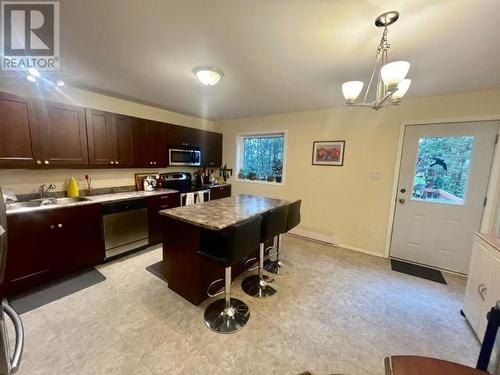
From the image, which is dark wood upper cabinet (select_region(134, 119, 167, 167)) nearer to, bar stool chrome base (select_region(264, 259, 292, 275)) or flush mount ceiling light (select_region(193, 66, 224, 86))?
flush mount ceiling light (select_region(193, 66, 224, 86))

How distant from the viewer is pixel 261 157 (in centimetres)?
455

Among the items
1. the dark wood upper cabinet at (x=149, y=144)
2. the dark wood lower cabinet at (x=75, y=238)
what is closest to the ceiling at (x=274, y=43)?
the dark wood upper cabinet at (x=149, y=144)

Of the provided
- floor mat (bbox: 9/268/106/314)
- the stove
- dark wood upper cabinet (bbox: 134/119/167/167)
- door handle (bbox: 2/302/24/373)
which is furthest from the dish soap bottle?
door handle (bbox: 2/302/24/373)

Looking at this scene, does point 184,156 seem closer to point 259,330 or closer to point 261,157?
point 261,157

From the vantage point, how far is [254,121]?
4.36 metres

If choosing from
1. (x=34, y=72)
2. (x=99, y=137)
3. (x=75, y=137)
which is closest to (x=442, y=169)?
(x=99, y=137)

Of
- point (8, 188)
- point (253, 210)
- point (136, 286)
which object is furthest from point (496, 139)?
point (8, 188)

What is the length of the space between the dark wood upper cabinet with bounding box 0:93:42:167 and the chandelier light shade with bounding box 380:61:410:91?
3.50 m

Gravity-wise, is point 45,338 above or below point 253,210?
below

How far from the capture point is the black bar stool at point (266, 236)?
2.08 metres

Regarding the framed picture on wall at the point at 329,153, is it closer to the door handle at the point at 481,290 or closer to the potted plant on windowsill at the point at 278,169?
the potted plant on windowsill at the point at 278,169

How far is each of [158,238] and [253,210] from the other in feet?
6.67

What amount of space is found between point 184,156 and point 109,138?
1316 millimetres

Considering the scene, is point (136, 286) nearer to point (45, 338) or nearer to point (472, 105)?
point (45, 338)
